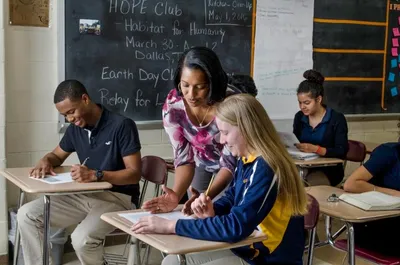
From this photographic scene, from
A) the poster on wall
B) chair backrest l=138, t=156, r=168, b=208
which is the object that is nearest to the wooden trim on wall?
chair backrest l=138, t=156, r=168, b=208

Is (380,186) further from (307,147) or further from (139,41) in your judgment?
(139,41)

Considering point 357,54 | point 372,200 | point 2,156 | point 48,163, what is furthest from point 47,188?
point 357,54

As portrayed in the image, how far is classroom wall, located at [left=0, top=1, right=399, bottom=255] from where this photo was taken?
369 cm

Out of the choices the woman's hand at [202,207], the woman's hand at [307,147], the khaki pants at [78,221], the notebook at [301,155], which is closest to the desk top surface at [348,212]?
the woman's hand at [202,207]

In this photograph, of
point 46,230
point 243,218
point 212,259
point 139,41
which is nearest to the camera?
point 243,218

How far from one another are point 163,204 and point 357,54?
11.3 feet

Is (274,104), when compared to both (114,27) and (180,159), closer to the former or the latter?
(114,27)

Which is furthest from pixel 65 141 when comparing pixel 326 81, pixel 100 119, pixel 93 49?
pixel 326 81

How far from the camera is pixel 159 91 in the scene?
426cm

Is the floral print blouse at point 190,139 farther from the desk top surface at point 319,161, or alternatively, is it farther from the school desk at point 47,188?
the desk top surface at point 319,161

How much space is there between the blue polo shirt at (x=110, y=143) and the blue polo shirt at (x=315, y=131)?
1657mm

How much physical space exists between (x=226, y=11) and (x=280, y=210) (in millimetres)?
2609

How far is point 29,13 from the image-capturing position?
3.69 metres

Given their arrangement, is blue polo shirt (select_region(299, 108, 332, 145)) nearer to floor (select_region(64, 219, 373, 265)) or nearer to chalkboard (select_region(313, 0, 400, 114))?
chalkboard (select_region(313, 0, 400, 114))
